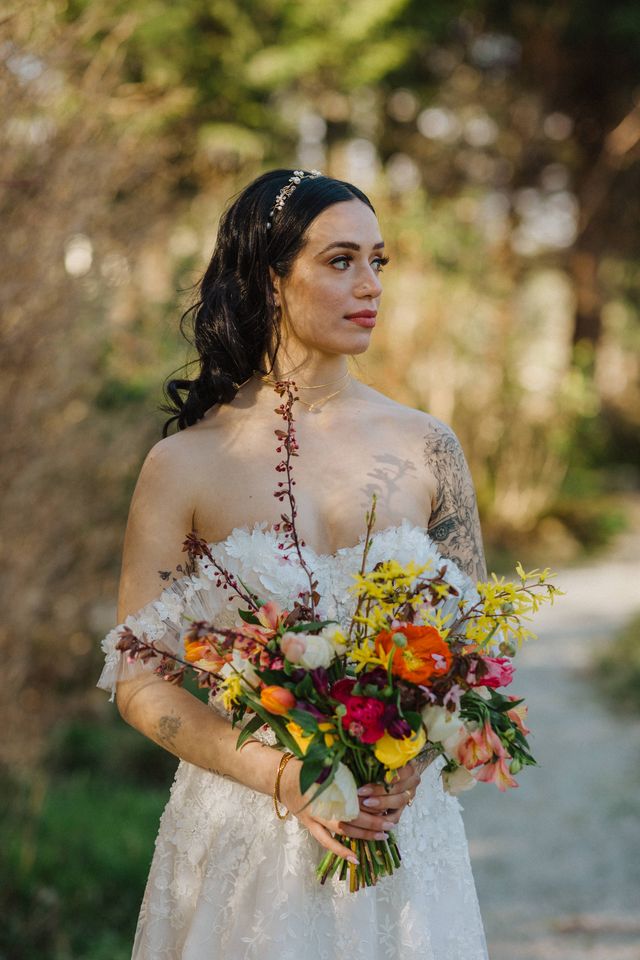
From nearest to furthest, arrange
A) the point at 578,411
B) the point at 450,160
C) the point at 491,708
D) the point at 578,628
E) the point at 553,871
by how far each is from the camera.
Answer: the point at 491,708 < the point at 553,871 < the point at 578,628 < the point at 578,411 < the point at 450,160

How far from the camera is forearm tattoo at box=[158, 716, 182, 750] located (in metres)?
2.08

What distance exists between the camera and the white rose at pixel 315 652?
5.45 feet

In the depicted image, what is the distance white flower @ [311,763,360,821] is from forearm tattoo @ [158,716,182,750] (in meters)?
0.46

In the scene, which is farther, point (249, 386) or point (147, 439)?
point (147, 439)

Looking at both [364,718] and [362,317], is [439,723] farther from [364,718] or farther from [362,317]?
[362,317]

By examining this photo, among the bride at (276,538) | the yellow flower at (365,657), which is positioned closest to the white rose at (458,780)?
the bride at (276,538)

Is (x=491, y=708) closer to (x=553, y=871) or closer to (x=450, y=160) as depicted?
(x=553, y=871)

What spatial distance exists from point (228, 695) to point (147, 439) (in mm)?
4793

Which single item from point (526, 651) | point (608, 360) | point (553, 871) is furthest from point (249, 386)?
point (608, 360)

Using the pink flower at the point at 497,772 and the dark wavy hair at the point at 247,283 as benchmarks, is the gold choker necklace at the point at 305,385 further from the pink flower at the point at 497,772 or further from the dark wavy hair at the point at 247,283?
the pink flower at the point at 497,772

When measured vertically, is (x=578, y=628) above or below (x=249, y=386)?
above

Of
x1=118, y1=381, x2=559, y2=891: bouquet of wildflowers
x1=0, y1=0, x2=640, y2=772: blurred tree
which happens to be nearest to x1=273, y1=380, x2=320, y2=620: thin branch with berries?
x1=118, y1=381, x2=559, y2=891: bouquet of wildflowers

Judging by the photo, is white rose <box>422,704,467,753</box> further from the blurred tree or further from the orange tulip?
the blurred tree

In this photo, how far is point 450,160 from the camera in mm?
16016
